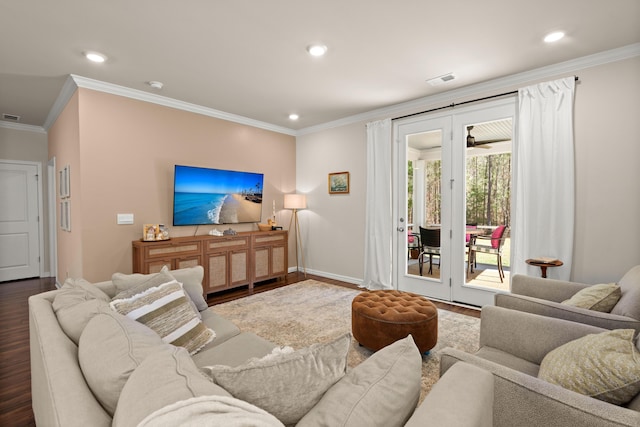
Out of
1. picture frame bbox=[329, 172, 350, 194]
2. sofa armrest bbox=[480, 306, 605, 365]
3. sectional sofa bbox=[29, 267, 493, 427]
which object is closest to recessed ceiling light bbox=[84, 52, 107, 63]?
sectional sofa bbox=[29, 267, 493, 427]

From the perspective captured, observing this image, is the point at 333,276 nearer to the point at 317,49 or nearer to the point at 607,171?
the point at 317,49

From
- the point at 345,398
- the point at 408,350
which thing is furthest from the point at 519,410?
the point at 345,398

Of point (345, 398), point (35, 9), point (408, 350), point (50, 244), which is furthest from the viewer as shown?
point (50, 244)

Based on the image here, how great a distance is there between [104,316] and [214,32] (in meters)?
2.39

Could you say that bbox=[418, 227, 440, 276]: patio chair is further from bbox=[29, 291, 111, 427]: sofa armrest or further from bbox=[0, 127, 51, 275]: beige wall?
bbox=[0, 127, 51, 275]: beige wall

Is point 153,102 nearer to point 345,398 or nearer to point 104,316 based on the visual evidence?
point 104,316

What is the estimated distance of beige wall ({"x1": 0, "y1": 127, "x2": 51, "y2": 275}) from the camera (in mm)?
5199

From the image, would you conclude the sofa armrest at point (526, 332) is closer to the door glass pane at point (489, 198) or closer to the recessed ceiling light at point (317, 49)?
the door glass pane at point (489, 198)

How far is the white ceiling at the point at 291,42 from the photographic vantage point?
232 centimetres

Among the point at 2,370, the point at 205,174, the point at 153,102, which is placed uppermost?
the point at 153,102

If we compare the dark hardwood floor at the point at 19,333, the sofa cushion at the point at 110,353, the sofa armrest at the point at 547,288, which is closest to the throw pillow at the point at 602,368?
the sofa armrest at the point at 547,288

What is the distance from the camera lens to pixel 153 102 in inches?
162

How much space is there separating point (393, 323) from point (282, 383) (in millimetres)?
1777

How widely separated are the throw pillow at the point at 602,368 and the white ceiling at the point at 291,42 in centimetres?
231
